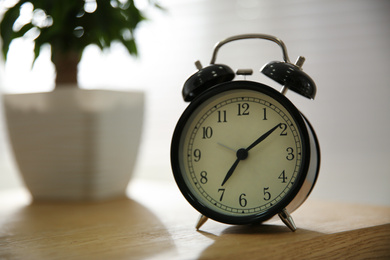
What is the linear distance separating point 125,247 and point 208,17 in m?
1.35

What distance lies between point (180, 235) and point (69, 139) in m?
Result: 0.69

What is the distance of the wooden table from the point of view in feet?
2.42


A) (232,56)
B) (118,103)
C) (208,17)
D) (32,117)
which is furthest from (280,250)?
(208,17)

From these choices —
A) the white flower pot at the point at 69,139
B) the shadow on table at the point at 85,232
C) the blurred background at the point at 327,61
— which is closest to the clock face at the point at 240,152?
the shadow on table at the point at 85,232

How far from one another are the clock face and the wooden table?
0.22ft

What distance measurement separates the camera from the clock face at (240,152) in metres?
0.84

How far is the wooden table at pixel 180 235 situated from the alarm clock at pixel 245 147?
0.06m

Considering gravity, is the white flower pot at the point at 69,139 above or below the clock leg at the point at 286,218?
above

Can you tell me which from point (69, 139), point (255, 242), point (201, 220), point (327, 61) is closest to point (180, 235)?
point (201, 220)

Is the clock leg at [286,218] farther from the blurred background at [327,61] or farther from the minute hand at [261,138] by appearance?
the blurred background at [327,61]

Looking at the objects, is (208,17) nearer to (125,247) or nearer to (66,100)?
(66,100)

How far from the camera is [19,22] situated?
57.5 inches

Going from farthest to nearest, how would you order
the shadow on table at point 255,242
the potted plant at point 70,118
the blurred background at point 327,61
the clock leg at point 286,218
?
the blurred background at point 327,61, the potted plant at point 70,118, the clock leg at point 286,218, the shadow on table at point 255,242

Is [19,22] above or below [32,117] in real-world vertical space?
above
